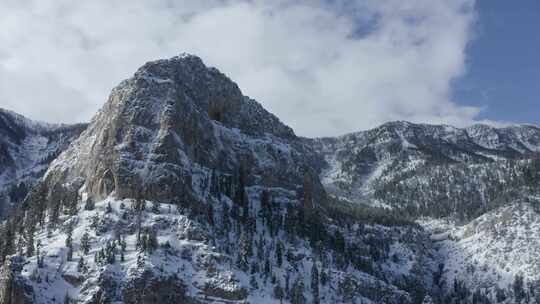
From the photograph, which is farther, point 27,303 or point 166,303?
point 166,303

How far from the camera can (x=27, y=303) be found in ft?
586

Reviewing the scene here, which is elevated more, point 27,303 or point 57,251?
point 57,251

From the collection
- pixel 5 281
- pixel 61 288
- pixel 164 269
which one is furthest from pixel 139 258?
pixel 5 281

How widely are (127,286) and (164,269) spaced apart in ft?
38.9

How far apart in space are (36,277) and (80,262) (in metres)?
12.2

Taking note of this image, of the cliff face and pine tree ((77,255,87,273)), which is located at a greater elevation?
pine tree ((77,255,87,273))

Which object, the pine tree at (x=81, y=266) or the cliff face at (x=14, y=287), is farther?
the pine tree at (x=81, y=266)

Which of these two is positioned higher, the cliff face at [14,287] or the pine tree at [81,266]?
the pine tree at [81,266]

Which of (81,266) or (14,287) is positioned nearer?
(14,287)

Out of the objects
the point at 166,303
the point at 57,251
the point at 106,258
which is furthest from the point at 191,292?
the point at 57,251

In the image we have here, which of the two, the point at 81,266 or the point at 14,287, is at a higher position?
the point at 81,266

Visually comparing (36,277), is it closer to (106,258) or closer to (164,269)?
(106,258)

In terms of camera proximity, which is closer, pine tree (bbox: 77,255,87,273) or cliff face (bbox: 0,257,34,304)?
cliff face (bbox: 0,257,34,304)

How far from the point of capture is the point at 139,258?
644ft
